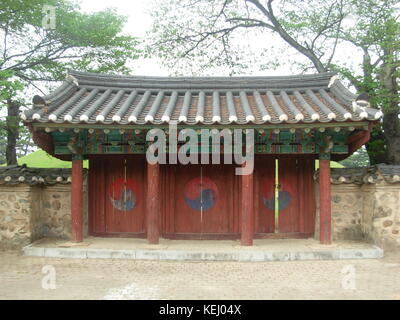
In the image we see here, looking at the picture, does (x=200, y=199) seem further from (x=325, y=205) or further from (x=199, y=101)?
(x=325, y=205)

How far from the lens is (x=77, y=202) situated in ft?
30.5

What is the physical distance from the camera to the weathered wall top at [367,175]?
8.72 m

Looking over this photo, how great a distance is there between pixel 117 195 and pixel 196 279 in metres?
4.08

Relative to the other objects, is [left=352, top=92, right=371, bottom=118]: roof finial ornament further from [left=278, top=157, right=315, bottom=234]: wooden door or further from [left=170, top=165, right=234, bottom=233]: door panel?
[left=170, top=165, right=234, bottom=233]: door panel

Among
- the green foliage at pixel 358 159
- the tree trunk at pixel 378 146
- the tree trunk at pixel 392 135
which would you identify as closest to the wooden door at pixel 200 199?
the tree trunk at pixel 378 146

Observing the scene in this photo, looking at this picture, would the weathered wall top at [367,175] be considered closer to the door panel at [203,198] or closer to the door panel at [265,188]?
the door panel at [265,188]

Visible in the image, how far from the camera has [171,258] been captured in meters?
8.47

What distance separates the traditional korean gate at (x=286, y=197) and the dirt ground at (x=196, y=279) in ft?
6.25

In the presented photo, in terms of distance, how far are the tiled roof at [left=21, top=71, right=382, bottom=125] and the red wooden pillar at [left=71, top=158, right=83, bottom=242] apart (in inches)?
55.3

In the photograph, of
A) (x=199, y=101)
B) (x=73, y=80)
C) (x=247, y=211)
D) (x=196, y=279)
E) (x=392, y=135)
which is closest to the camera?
(x=196, y=279)

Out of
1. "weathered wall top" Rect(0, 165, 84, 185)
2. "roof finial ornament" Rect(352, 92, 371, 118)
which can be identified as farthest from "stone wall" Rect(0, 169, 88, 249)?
"roof finial ornament" Rect(352, 92, 371, 118)

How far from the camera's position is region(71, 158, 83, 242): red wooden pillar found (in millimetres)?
9281

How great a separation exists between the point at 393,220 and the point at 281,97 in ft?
12.8

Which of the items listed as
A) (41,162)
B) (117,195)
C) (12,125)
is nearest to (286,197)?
(117,195)
